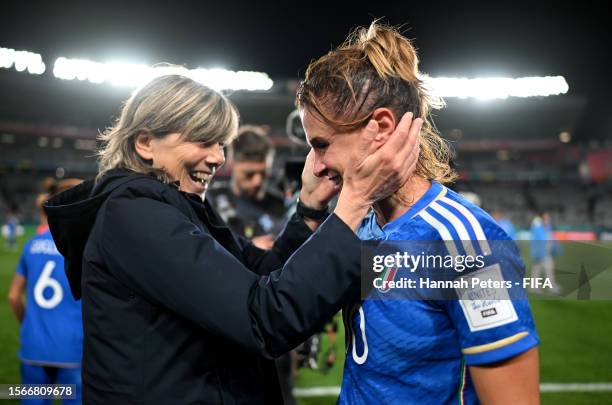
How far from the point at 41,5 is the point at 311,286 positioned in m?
36.6

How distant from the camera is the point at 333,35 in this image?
31.5m

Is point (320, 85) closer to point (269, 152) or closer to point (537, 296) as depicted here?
point (537, 296)

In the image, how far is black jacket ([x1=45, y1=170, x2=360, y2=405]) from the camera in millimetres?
1312

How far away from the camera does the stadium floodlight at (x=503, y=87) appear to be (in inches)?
1491

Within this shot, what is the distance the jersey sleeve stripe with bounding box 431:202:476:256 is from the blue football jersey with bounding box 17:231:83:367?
10.1ft

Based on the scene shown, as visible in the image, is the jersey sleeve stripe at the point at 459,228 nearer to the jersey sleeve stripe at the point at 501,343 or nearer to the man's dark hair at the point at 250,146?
the jersey sleeve stripe at the point at 501,343

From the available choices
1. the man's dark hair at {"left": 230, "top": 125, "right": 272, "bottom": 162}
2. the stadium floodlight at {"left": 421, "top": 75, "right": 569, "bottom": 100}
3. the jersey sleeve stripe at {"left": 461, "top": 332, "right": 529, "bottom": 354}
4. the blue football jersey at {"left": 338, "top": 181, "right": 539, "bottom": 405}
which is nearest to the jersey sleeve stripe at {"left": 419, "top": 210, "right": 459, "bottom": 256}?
the blue football jersey at {"left": 338, "top": 181, "right": 539, "bottom": 405}

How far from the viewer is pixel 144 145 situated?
1.74 metres

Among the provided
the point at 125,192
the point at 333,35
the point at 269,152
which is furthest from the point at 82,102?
the point at 125,192

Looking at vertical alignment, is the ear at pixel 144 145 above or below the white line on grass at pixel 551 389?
above

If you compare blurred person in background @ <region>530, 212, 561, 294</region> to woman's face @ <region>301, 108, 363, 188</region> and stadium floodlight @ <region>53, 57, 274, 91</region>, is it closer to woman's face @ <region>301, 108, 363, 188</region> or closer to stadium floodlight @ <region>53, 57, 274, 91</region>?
woman's face @ <region>301, 108, 363, 188</region>

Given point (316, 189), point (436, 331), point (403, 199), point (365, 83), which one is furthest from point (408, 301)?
point (316, 189)

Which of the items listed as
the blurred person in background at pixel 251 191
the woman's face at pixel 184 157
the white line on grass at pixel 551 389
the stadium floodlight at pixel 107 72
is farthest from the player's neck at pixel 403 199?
the stadium floodlight at pixel 107 72

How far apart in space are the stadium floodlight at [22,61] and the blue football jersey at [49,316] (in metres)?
37.0
